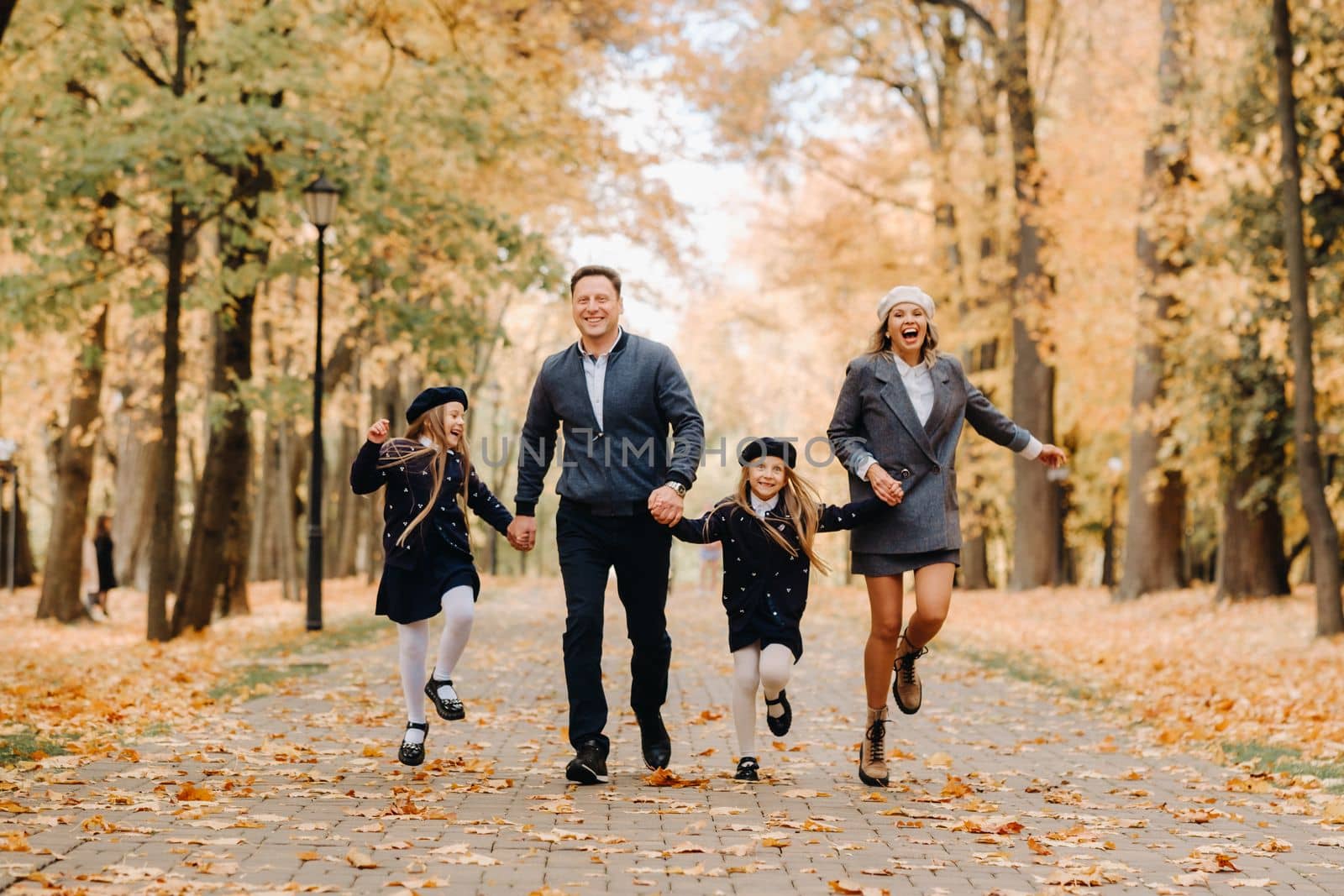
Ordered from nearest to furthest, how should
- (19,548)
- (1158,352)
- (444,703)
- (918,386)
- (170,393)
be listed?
(918,386) < (444,703) < (170,393) < (1158,352) < (19,548)

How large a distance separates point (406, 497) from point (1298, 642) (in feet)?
40.4

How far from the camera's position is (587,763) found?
7.07 m

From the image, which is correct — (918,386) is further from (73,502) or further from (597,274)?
(73,502)

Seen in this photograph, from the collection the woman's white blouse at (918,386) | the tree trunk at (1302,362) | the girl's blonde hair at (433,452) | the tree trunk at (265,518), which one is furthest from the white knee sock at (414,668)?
the tree trunk at (265,518)

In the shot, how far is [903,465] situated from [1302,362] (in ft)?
32.6

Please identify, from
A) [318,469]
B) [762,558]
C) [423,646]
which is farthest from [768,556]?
[318,469]

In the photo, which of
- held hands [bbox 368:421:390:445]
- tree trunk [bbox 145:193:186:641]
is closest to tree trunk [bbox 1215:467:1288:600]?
tree trunk [bbox 145:193:186:641]

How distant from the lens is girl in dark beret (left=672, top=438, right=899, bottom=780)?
7258 mm

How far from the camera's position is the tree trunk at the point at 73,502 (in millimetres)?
21484

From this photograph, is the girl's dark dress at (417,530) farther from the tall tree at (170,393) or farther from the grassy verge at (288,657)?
the tall tree at (170,393)

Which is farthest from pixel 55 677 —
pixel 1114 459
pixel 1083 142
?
pixel 1114 459

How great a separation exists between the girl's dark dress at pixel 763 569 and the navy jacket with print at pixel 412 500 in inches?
Result: 42.6

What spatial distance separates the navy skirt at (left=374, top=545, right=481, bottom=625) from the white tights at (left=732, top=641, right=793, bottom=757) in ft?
4.40

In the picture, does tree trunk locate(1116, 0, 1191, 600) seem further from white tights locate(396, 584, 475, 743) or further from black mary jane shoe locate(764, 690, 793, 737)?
white tights locate(396, 584, 475, 743)
